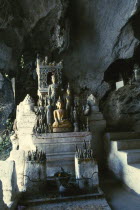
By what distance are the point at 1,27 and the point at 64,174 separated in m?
12.7

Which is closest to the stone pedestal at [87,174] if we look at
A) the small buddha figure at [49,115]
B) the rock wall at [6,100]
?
the small buddha figure at [49,115]

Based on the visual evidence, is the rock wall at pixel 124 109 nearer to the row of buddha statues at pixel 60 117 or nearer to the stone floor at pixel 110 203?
the row of buddha statues at pixel 60 117

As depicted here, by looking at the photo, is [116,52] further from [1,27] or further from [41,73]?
[1,27]

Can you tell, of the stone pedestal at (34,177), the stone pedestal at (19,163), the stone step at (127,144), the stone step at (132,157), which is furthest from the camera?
the stone step at (127,144)

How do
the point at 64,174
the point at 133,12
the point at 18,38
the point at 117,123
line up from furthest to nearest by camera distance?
the point at 18,38 → the point at 133,12 → the point at 117,123 → the point at 64,174

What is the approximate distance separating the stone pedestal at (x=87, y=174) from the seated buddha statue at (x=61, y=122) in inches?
96.8

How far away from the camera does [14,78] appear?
15.8 metres

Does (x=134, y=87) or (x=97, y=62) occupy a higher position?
(x=97, y=62)

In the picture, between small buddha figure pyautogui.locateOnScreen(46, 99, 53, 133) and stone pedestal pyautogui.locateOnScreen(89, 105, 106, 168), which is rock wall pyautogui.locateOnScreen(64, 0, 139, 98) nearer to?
stone pedestal pyautogui.locateOnScreen(89, 105, 106, 168)

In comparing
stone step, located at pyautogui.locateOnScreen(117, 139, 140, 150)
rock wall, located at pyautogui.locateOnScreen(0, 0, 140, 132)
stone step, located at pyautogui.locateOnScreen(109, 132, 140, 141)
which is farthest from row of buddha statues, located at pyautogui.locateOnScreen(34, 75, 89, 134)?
rock wall, located at pyautogui.locateOnScreen(0, 0, 140, 132)

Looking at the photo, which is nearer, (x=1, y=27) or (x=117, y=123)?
(x=117, y=123)

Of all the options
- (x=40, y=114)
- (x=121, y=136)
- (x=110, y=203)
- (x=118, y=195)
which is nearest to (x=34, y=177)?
(x=110, y=203)

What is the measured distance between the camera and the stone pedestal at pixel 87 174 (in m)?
4.91

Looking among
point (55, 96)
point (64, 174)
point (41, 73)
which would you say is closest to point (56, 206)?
point (64, 174)
